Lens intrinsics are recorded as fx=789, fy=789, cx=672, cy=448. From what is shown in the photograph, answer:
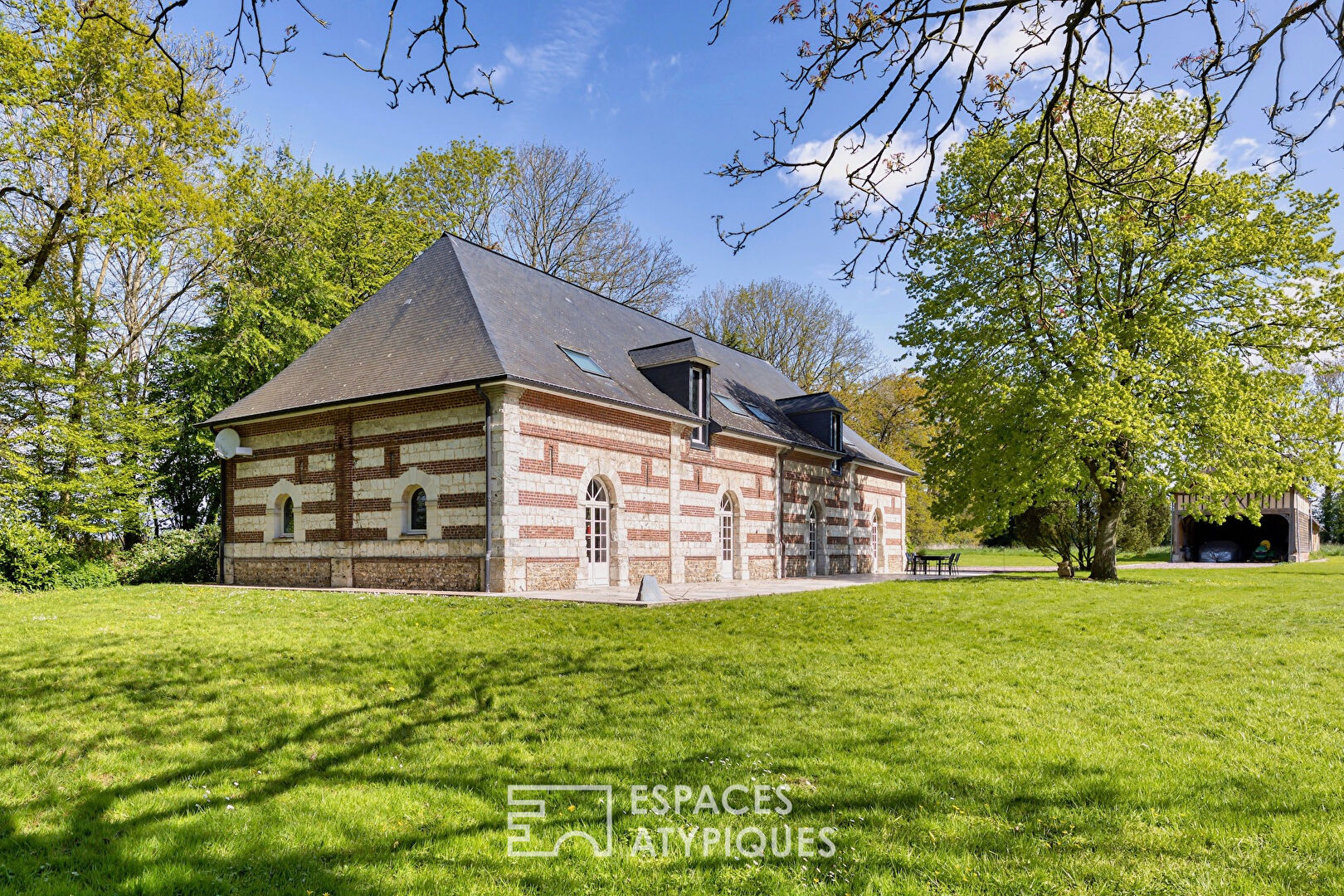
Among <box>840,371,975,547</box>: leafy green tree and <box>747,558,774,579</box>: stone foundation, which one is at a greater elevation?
<box>840,371,975,547</box>: leafy green tree

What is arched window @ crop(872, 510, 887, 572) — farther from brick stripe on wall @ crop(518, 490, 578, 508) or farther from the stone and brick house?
brick stripe on wall @ crop(518, 490, 578, 508)

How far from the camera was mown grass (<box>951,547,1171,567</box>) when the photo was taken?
4300 centimetres

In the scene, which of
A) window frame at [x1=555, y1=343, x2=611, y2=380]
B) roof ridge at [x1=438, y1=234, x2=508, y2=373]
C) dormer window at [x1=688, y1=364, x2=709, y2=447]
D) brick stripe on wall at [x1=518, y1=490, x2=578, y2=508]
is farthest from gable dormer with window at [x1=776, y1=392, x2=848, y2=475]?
roof ridge at [x1=438, y1=234, x2=508, y2=373]

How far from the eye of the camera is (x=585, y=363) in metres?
18.4

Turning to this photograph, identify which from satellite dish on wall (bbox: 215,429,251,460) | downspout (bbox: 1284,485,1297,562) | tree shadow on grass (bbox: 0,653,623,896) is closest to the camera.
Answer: tree shadow on grass (bbox: 0,653,623,896)

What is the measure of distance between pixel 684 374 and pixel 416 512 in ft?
24.4

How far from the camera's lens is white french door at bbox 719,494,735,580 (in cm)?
2208

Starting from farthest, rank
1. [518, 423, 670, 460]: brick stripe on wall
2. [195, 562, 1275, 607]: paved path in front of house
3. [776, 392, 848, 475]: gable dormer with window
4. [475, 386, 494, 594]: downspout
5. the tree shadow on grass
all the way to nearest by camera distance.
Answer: [776, 392, 848, 475]: gable dormer with window, [518, 423, 670, 460]: brick stripe on wall, [475, 386, 494, 594]: downspout, [195, 562, 1275, 607]: paved path in front of house, the tree shadow on grass

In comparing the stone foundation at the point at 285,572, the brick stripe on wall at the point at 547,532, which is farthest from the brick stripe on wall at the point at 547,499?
the stone foundation at the point at 285,572

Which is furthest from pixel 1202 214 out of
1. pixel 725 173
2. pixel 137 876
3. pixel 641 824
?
pixel 137 876

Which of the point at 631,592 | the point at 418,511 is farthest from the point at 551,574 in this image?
the point at 418,511

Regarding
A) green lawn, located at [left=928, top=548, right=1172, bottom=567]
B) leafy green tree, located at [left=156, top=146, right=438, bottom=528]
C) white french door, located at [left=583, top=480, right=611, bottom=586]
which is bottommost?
green lawn, located at [left=928, top=548, right=1172, bottom=567]

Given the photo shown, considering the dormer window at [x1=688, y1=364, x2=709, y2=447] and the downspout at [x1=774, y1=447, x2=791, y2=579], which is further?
the downspout at [x1=774, y1=447, x2=791, y2=579]

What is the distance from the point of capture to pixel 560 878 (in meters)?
3.62
